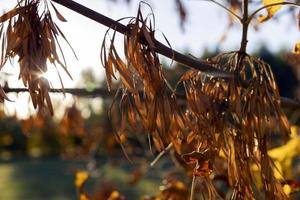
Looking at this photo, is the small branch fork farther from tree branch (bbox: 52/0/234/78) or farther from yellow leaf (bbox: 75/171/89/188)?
yellow leaf (bbox: 75/171/89/188)

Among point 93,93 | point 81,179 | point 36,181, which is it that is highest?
point 93,93

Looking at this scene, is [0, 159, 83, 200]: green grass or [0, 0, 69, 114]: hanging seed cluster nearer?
[0, 0, 69, 114]: hanging seed cluster

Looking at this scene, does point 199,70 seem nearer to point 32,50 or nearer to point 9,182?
point 32,50

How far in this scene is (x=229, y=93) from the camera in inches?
32.2

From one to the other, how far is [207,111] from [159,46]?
11 centimetres

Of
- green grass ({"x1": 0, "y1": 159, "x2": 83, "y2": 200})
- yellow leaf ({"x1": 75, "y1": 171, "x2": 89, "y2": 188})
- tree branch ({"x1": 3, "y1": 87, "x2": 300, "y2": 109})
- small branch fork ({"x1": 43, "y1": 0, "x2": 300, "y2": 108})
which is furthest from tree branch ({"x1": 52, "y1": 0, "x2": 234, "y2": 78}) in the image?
green grass ({"x1": 0, "y1": 159, "x2": 83, "y2": 200})

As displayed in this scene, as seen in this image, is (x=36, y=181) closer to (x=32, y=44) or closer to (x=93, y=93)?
(x=93, y=93)

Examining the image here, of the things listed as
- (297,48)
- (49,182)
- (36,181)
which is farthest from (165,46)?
(36,181)

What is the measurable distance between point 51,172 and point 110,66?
10526 mm

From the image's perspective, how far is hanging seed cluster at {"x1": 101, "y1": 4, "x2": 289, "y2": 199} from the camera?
695 mm

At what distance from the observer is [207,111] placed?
78 centimetres

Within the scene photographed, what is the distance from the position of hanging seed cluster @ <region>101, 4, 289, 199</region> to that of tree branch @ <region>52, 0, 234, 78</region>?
0.05 ft

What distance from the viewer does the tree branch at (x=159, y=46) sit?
69 centimetres

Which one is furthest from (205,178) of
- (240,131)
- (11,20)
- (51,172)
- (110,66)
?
(51,172)
